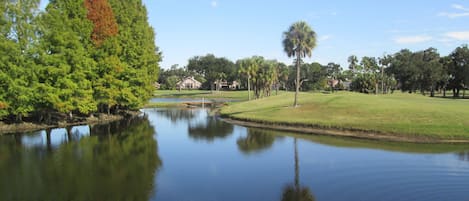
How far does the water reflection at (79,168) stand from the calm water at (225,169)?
52 mm

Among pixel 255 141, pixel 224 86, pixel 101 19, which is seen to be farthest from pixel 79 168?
pixel 224 86

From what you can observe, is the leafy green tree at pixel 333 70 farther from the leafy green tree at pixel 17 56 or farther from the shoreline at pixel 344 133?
the leafy green tree at pixel 17 56

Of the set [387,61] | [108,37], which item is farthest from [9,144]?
[387,61]

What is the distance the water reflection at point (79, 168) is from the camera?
706 inches

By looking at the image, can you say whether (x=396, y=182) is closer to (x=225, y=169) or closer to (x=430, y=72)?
(x=225, y=169)

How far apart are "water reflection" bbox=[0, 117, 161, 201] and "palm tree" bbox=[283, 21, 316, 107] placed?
24643mm

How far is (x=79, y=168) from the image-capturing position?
22.8 metres

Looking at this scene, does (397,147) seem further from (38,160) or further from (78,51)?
(78,51)

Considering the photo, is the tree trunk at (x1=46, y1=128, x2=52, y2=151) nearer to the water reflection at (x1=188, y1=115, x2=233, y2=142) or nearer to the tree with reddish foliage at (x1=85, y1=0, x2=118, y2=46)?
the tree with reddish foliage at (x1=85, y1=0, x2=118, y2=46)

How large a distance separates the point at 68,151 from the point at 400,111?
36305mm

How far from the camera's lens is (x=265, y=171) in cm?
2302

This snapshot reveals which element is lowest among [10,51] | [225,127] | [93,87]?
[225,127]

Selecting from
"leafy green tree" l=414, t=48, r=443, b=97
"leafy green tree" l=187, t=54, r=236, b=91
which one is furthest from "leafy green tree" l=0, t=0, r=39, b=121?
"leafy green tree" l=187, t=54, r=236, b=91

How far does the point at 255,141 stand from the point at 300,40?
20.2m
